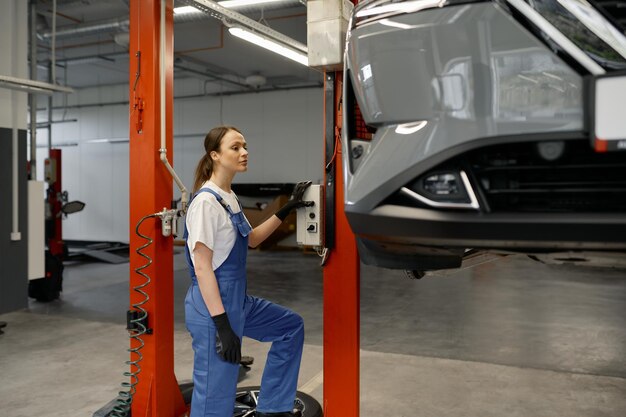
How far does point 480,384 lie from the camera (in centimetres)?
372

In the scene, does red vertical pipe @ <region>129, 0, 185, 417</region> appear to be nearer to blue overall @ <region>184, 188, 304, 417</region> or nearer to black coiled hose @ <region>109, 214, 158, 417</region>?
black coiled hose @ <region>109, 214, 158, 417</region>

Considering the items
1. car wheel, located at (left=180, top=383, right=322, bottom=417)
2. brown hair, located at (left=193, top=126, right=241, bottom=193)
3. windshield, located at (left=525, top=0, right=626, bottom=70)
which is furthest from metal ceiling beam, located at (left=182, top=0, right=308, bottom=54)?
windshield, located at (left=525, top=0, right=626, bottom=70)

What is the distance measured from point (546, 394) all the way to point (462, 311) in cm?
245

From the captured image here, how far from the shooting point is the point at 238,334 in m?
2.44

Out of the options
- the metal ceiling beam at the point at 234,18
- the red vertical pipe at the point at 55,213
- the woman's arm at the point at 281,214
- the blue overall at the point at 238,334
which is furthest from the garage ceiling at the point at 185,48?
the blue overall at the point at 238,334

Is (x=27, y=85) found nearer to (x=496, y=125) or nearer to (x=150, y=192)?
(x=150, y=192)

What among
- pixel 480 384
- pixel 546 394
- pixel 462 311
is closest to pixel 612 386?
pixel 546 394

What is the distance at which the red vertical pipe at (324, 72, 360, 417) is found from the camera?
258cm

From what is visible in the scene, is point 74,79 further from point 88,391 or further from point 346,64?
point 346,64

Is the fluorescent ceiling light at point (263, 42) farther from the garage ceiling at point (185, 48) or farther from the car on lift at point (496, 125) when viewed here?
the car on lift at point (496, 125)

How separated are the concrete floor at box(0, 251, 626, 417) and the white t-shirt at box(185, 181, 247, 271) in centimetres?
151

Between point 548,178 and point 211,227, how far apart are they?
1.48 m

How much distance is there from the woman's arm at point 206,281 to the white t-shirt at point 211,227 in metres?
0.04

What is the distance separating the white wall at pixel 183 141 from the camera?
12938 mm
